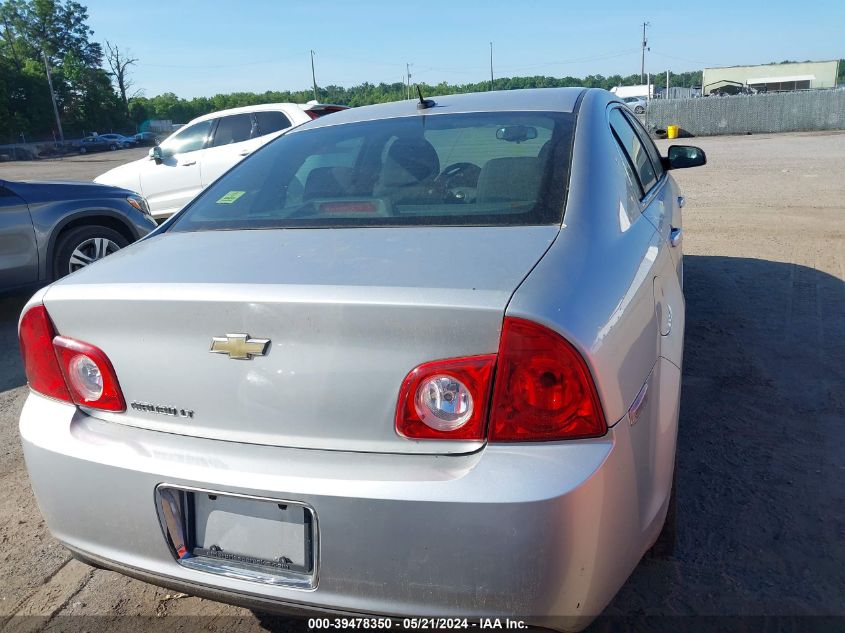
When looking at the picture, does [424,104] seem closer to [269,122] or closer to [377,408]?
[377,408]

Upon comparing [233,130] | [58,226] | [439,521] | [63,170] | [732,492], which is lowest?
[732,492]

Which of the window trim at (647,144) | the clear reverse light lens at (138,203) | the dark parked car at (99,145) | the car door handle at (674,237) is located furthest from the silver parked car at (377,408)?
the dark parked car at (99,145)

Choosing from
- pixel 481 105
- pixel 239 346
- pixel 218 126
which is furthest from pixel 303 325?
pixel 218 126

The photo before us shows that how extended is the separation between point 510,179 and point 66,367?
149 centimetres

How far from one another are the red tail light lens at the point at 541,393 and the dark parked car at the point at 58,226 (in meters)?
5.39

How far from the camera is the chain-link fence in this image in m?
27.4

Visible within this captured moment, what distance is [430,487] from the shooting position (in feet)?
5.21

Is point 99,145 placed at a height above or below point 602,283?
below

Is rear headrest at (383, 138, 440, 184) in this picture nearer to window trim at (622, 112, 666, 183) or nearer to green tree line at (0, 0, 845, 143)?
window trim at (622, 112, 666, 183)

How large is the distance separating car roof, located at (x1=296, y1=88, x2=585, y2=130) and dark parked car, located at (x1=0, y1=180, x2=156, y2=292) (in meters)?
3.63

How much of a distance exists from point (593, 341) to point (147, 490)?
1183 mm

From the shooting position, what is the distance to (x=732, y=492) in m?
2.90

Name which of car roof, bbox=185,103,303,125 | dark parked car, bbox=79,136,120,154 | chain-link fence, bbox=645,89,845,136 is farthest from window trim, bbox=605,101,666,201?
dark parked car, bbox=79,136,120,154

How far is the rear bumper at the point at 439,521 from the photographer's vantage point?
155cm
